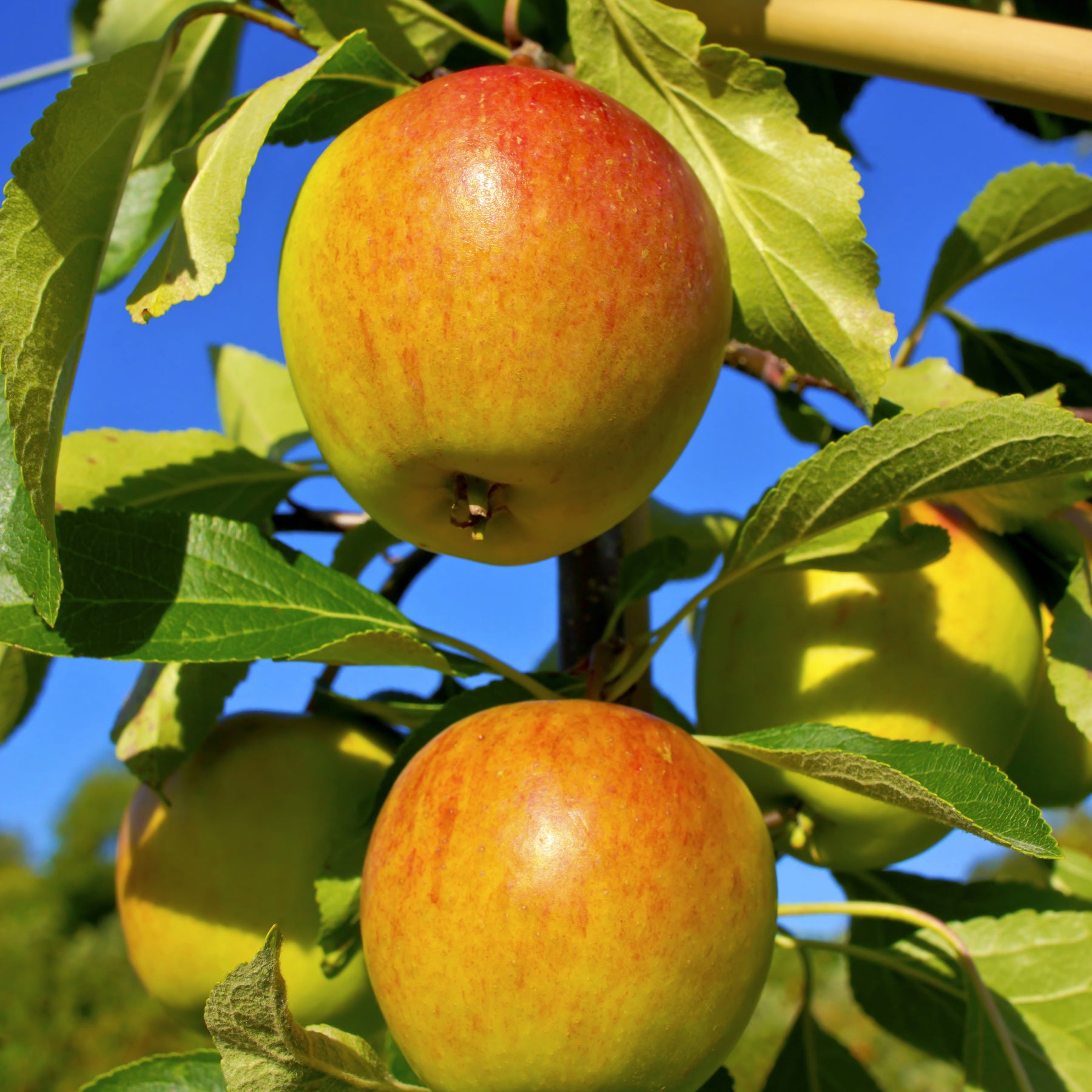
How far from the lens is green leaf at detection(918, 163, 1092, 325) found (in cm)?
88

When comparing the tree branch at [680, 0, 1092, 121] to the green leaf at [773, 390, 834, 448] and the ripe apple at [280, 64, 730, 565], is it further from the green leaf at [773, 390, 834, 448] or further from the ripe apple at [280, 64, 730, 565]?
the green leaf at [773, 390, 834, 448]

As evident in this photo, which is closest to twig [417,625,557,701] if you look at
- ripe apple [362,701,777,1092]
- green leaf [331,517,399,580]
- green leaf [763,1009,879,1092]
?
ripe apple [362,701,777,1092]

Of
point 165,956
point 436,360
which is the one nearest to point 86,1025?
point 165,956

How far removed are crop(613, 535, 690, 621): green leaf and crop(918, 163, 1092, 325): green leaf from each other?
45 cm

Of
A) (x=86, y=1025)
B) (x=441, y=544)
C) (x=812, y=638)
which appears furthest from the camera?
(x=86, y=1025)

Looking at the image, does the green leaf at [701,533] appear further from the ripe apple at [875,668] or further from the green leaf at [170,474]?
the green leaf at [170,474]

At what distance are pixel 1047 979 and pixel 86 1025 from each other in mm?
8530

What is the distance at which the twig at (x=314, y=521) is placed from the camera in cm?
96

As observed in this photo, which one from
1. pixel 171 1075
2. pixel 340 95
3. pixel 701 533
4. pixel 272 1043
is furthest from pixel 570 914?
pixel 701 533

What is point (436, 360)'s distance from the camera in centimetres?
47

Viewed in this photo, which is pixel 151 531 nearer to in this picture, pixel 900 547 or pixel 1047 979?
pixel 900 547

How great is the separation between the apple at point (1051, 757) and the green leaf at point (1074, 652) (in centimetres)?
16

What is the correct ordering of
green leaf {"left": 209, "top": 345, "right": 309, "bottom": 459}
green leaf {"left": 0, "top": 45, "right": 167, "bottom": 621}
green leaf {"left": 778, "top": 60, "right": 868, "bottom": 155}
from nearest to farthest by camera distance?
green leaf {"left": 0, "top": 45, "right": 167, "bottom": 621} → green leaf {"left": 778, "top": 60, "right": 868, "bottom": 155} → green leaf {"left": 209, "top": 345, "right": 309, "bottom": 459}

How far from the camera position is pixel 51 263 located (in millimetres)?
486
